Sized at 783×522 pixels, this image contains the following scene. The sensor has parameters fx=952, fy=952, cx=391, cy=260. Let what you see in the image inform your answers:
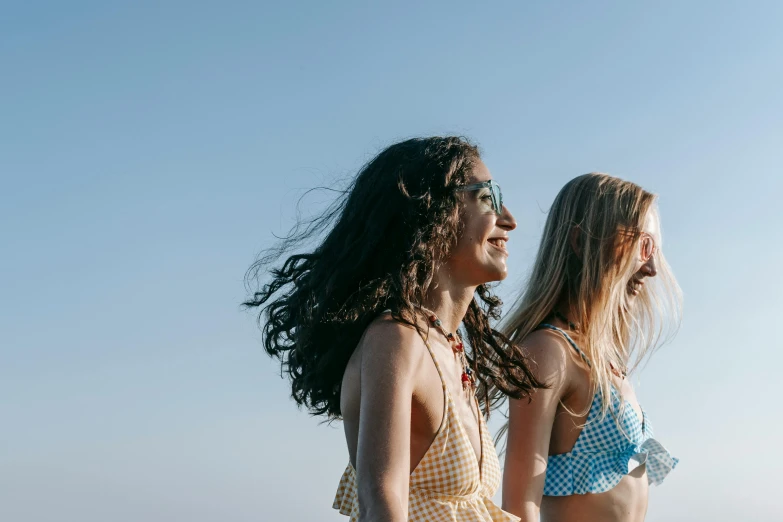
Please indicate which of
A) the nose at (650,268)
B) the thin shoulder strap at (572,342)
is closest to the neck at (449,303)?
the thin shoulder strap at (572,342)

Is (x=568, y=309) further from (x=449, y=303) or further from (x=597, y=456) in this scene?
(x=449, y=303)

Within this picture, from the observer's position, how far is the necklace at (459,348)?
150 inches

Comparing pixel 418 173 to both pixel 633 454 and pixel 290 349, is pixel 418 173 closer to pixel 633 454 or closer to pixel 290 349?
pixel 290 349

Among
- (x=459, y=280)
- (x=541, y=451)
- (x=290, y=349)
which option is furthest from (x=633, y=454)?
(x=290, y=349)

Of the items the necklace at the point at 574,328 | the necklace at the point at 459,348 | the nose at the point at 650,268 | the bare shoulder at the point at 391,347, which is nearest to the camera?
the bare shoulder at the point at 391,347

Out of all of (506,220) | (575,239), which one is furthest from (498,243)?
(575,239)

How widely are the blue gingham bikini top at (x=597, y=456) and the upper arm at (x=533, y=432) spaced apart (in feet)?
0.63

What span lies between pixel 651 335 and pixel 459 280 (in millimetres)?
2126

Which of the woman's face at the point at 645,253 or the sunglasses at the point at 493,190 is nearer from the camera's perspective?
the sunglasses at the point at 493,190

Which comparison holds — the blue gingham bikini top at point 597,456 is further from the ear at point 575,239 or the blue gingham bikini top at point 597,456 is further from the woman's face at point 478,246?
the woman's face at point 478,246

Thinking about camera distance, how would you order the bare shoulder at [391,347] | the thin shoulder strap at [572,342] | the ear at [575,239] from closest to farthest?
the bare shoulder at [391,347] → the thin shoulder strap at [572,342] → the ear at [575,239]

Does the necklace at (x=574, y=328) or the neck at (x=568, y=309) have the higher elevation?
the neck at (x=568, y=309)

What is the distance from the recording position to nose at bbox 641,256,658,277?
17.7 feet

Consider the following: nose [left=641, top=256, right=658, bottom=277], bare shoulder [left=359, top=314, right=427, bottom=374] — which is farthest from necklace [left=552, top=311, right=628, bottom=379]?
bare shoulder [left=359, top=314, right=427, bottom=374]
